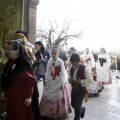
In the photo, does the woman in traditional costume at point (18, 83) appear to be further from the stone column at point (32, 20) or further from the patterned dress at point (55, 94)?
the stone column at point (32, 20)

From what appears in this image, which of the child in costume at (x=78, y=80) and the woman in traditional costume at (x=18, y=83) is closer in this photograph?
the woman in traditional costume at (x=18, y=83)

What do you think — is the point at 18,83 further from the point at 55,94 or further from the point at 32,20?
the point at 32,20

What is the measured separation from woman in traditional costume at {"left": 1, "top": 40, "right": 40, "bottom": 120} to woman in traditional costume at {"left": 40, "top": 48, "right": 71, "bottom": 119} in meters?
1.17

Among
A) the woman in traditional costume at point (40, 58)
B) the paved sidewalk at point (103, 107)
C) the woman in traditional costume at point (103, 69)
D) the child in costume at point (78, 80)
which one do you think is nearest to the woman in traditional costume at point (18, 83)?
the child in costume at point (78, 80)

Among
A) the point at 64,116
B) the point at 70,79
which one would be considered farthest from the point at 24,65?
the point at 64,116

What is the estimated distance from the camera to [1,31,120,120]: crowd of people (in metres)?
3.04

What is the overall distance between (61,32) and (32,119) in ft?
128

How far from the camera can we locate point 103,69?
8.54 metres

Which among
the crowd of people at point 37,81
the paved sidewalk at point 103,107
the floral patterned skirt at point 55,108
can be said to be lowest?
the paved sidewalk at point 103,107

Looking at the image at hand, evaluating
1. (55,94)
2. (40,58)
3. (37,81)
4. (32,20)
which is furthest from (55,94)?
(32,20)

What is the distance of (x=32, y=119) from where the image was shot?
3232mm

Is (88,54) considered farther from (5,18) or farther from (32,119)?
(32,119)

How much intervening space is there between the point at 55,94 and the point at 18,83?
146cm

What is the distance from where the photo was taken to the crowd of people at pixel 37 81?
3.04 meters
